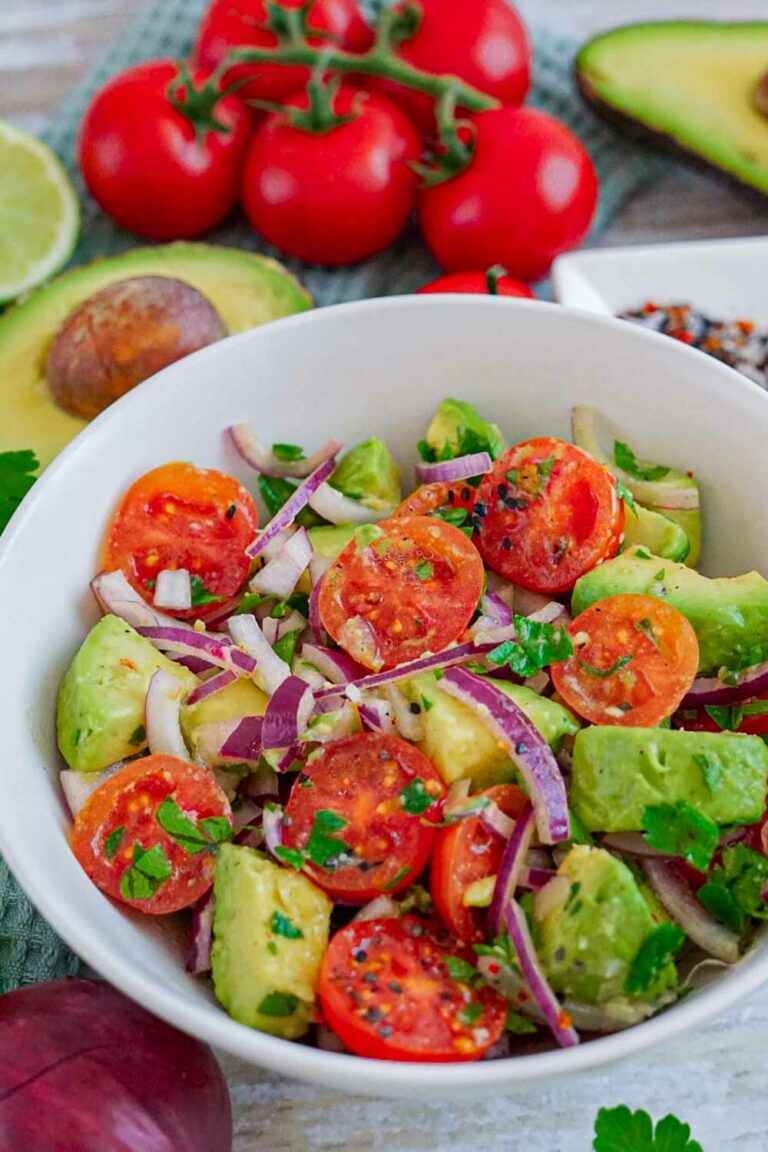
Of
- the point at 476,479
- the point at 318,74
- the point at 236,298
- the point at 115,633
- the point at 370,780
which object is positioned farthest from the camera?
the point at 318,74

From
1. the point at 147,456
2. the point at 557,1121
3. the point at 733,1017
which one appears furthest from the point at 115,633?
the point at 733,1017

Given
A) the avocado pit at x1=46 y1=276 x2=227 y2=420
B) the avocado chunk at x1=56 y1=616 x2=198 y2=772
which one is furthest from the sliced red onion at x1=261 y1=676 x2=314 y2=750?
the avocado pit at x1=46 y1=276 x2=227 y2=420

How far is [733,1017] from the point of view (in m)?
1.57

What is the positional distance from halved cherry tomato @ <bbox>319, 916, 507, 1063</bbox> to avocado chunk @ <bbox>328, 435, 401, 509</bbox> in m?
0.61

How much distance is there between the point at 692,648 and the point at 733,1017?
542 millimetres

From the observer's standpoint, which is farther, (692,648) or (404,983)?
(692,648)

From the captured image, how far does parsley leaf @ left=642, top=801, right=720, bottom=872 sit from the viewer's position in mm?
1235

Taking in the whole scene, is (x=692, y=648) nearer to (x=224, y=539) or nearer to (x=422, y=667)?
(x=422, y=667)

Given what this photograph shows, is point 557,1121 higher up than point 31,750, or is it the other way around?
point 31,750

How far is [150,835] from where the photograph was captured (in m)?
1.34

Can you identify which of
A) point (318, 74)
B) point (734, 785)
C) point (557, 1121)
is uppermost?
point (318, 74)

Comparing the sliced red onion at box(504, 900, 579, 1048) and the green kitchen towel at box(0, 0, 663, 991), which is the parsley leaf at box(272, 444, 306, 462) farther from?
the green kitchen towel at box(0, 0, 663, 991)

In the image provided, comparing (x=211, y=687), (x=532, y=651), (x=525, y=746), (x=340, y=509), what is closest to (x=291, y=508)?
(x=340, y=509)

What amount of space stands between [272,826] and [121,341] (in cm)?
106
